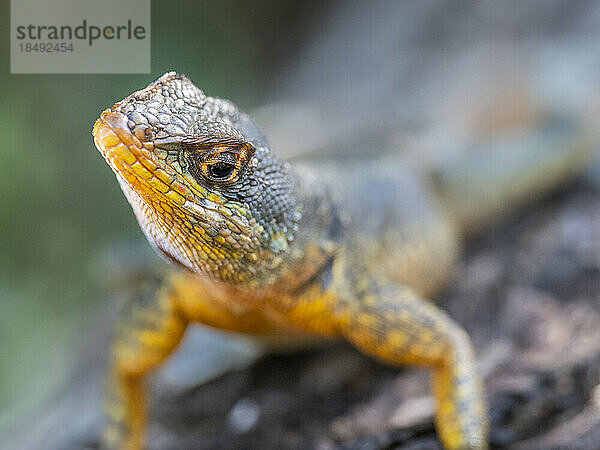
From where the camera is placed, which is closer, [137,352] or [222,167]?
[222,167]

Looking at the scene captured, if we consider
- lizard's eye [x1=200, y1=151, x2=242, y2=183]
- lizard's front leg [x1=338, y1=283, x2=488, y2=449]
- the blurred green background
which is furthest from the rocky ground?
lizard's eye [x1=200, y1=151, x2=242, y2=183]

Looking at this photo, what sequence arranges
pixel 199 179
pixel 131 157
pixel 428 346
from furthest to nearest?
pixel 428 346
pixel 199 179
pixel 131 157

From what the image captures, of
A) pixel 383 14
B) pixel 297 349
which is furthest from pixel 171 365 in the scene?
pixel 383 14

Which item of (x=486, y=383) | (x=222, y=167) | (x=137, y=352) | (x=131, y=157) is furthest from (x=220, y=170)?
(x=486, y=383)

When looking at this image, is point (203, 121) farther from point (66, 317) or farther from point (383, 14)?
point (383, 14)

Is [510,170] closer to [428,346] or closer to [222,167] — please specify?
[428,346]

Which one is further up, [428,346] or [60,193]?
[60,193]

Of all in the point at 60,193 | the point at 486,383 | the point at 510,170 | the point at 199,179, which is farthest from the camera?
the point at 510,170

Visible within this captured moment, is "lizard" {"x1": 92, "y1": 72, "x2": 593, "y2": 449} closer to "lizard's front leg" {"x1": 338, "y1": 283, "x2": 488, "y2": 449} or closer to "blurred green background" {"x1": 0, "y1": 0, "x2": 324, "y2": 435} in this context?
"lizard's front leg" {"x1": 338, "y1": 283, "x2": 488, "y2": 449}
